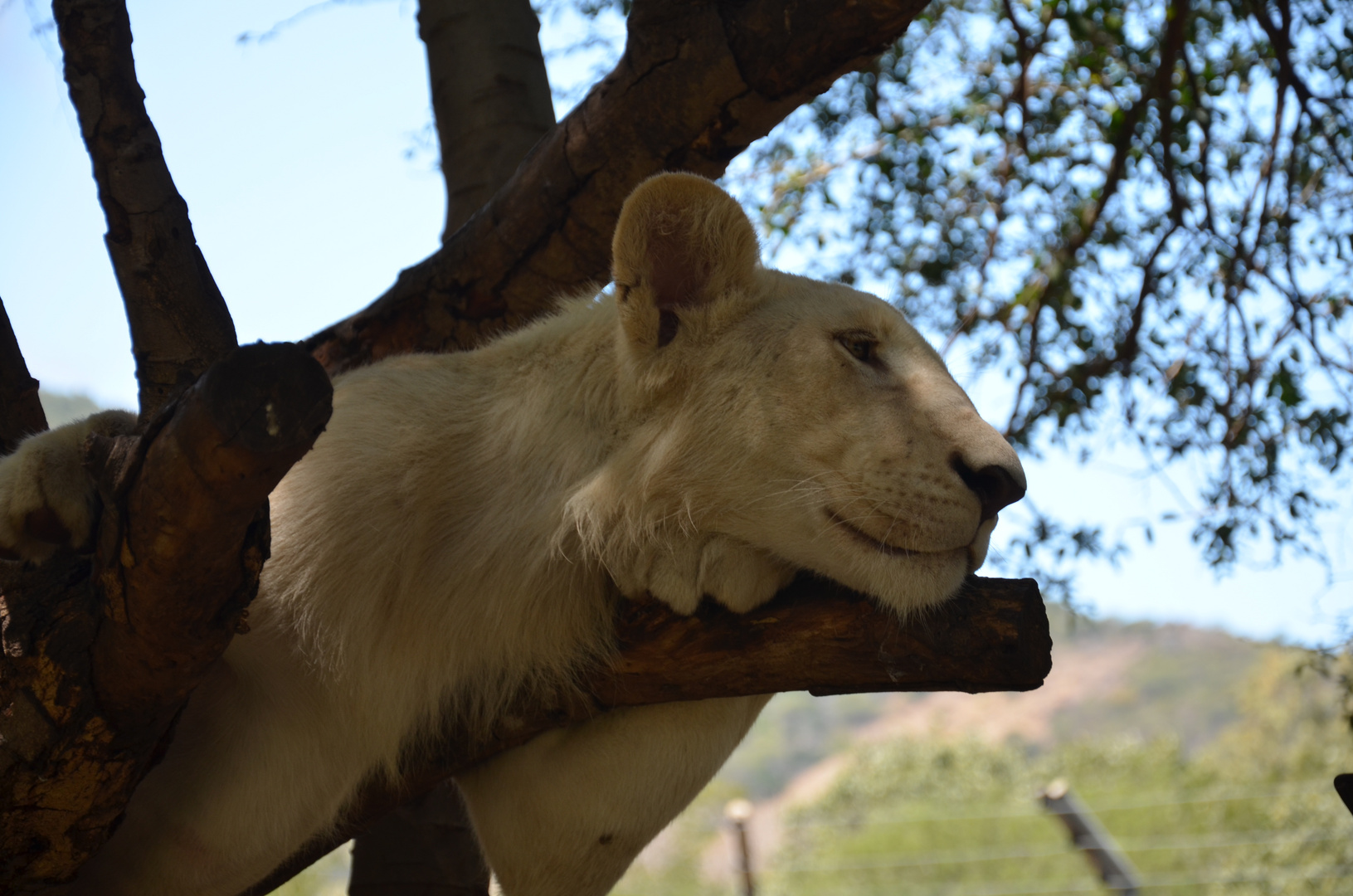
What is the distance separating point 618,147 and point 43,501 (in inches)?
76.5

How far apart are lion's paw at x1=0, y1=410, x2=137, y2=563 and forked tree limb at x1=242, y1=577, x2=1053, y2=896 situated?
119 cm

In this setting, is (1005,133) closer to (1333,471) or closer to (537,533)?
(1333,471)

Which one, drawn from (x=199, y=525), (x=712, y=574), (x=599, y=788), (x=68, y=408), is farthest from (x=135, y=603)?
(x=68, y=408)

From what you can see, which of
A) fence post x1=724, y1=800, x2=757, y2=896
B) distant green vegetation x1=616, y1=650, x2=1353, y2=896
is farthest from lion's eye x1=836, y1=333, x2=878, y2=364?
distant green vegetation x1=616, y1=650, x2=1353, y2=896

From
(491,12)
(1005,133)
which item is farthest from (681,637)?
(1005,133)

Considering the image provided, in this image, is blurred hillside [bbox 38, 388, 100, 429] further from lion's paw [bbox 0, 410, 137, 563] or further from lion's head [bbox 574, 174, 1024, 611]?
lion's head [bbox 574, 174, 1024, 611]

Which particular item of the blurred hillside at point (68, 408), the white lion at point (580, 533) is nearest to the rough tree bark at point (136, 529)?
the blurred hillside at point (68, 408)

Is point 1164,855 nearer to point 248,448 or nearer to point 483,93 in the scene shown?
point 483,93

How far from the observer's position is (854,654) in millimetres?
2402

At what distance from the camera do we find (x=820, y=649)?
7.99ft

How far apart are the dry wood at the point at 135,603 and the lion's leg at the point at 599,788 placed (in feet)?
3.43

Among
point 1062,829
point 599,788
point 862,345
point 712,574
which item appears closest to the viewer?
point 712,574

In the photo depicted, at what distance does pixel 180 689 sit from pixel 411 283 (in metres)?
2.02

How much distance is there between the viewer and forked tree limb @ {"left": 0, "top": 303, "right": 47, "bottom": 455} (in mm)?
2568
